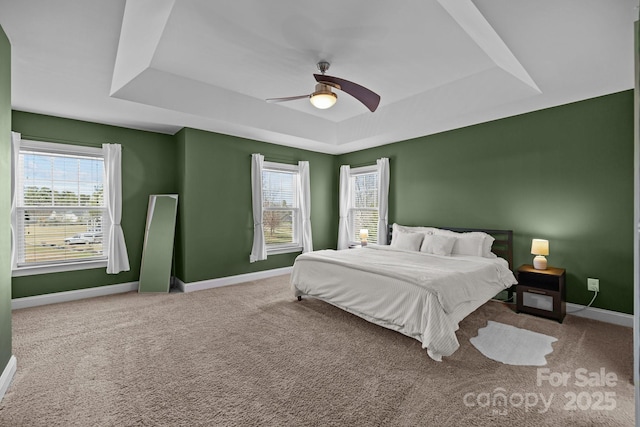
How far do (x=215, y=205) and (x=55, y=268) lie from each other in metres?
2.27

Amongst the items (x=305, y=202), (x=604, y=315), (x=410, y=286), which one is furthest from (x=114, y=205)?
(x=604, y=315)

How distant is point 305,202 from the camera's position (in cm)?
606

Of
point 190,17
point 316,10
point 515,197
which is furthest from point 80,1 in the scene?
point 515,197

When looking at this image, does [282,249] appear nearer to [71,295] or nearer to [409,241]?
[409,241]

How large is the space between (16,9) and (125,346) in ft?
9.38

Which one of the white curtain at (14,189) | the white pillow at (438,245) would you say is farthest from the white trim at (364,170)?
the white curtain at (14,189)

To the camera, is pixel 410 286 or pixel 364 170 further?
pixel 364 170

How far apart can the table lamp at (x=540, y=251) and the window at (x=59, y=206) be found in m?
5.91

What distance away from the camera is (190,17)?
255 centimetres

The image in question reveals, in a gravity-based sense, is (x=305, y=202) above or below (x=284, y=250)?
above

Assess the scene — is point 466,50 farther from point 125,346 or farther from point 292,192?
point 125,346

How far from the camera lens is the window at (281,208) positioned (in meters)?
5.75

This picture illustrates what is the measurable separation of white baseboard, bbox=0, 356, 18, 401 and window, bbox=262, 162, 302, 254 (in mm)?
3689

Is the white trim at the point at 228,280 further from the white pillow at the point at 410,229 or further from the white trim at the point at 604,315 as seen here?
the white trim at the point at 604,315
